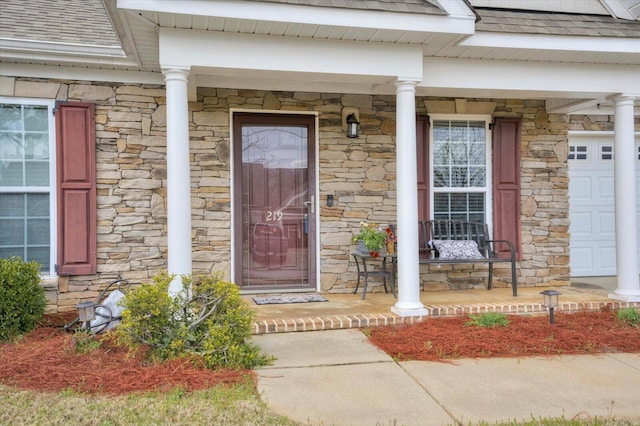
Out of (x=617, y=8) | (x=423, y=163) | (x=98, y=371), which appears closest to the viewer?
(x=98, y=371)

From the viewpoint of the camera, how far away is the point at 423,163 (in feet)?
20.4

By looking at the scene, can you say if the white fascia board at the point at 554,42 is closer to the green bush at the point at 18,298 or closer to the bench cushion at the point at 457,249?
the bench cushion at the point at 457,249

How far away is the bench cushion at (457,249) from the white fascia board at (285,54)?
6.58ft

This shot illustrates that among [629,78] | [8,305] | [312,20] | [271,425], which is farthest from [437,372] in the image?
[629,78]

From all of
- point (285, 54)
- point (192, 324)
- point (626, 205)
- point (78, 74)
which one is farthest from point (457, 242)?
point (78, 74)

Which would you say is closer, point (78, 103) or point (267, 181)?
point (78, 103)

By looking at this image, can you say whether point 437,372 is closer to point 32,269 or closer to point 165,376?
point 165,376

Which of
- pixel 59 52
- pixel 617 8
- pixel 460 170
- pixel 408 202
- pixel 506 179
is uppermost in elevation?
pixel 617 8

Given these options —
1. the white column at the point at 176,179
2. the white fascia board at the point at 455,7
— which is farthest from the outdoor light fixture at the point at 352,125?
the white column at the point at 176,179

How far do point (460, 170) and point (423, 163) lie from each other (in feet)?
1.69

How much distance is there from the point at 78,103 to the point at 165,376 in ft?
10.4

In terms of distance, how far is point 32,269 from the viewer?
4.53 m

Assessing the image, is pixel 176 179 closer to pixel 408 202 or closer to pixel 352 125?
pixel 408 202

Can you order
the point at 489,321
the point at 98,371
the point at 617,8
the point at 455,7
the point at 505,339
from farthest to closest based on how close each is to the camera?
1. the point at 617,8
2. the point at 489,321
3. the point at 455,7
4. the point at 505,339
5. the point at 98,371
